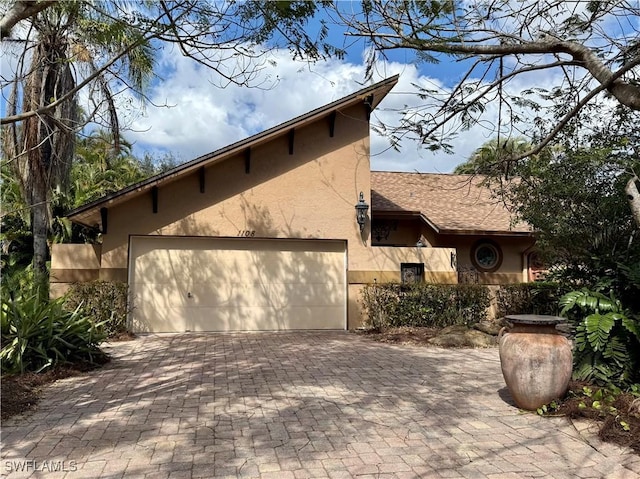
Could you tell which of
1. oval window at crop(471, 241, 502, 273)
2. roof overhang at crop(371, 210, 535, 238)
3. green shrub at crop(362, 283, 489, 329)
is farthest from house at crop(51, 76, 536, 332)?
oval window at crop(471, 241, 502, 273)

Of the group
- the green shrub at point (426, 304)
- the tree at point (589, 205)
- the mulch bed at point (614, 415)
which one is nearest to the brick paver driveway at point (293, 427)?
the mulch bed at point (614, 415)

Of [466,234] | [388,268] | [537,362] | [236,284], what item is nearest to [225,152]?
[236,284]

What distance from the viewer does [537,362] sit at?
196 inches

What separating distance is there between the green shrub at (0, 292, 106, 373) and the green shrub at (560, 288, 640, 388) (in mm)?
6935

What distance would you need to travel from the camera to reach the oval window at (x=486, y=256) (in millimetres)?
14227

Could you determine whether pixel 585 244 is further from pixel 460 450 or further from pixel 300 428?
pixel 300 428

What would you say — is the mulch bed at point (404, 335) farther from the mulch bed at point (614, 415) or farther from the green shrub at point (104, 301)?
the green shrub at point (104, 301)

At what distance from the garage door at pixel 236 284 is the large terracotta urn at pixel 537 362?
7102mm

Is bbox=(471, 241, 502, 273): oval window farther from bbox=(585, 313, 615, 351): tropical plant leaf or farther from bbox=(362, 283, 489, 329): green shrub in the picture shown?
bbox=(585, 313, 615, 351): tropical plant leaf

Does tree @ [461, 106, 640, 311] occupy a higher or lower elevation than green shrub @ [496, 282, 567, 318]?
higher

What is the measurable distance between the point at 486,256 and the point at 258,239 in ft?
23.4

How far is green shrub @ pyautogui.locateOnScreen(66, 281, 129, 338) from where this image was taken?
10.4 m

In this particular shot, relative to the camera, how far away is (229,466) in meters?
3.75

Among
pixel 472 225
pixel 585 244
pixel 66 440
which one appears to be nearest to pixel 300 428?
pixel 66 440
